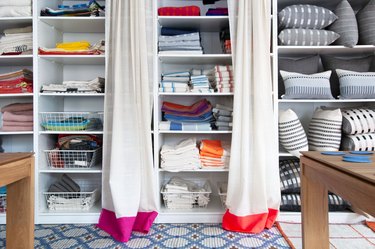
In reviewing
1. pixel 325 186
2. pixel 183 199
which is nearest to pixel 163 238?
pixel 183 199

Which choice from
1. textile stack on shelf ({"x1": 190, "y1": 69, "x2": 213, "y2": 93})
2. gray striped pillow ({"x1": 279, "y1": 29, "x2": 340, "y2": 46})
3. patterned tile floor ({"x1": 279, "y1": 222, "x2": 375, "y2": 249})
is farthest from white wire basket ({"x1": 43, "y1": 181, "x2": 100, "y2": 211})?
gray striped pillow ({"x1": 279, "y1": 29, "x2": 340, "y2": 46})

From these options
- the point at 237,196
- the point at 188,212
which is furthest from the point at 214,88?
the point at 188,212

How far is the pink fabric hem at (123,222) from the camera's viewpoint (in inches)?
75.1

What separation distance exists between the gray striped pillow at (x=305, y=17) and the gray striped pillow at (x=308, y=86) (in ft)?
1.27

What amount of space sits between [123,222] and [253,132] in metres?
1.12

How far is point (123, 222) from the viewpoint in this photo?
1898 millimetres

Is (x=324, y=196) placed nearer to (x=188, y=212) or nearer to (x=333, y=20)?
(x=188, y=212)

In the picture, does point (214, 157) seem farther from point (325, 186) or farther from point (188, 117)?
point (325, 186)

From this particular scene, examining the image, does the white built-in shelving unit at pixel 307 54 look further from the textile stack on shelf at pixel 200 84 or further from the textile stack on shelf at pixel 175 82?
the textile stack on shelf at pixel 175 82

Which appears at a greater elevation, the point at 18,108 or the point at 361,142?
the point at 18,108

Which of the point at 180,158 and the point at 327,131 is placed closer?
the point at 327,131

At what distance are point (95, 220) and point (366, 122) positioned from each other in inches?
87.3

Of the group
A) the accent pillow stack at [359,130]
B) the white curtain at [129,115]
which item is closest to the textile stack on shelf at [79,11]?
the white curtain at [129,115]

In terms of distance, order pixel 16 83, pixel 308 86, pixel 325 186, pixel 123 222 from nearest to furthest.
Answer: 1. pixel 325 186
2. pixel 123 222
3. pixel 308 86
4. pixel 16 83
